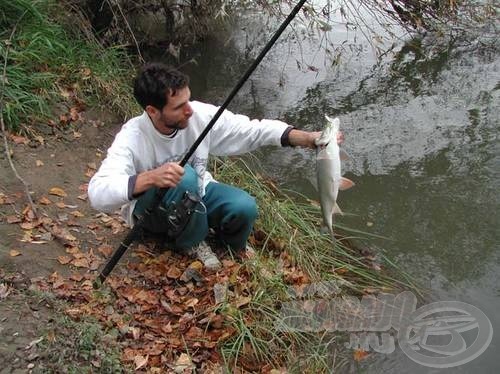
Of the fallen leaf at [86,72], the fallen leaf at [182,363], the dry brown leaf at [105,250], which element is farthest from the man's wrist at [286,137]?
the fallen leaf at [86,72]

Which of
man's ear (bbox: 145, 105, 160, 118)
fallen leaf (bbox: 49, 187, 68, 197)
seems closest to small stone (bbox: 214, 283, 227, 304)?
man's ear (bbox: 145, 105, 160, 118)

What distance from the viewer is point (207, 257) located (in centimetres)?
426

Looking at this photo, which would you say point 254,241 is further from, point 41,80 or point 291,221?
point 41,80

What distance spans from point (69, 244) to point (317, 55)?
6.11 metres

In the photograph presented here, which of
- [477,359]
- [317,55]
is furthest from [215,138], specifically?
[317,55]

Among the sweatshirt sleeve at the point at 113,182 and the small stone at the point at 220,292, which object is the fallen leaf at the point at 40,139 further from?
the small stone at the point at 220,292

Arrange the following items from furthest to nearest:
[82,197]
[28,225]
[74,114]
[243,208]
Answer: [74,114], [82,197], [28,225], [243,208]

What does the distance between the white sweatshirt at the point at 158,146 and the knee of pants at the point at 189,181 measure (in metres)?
0.12

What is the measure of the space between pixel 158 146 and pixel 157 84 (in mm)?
495

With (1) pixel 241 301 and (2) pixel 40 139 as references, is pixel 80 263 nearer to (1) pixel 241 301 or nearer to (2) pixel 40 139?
(1) pixel 241 301

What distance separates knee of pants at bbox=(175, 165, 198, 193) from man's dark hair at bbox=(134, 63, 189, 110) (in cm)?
52

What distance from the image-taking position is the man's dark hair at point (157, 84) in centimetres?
350

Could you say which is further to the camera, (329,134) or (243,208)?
(243,208)

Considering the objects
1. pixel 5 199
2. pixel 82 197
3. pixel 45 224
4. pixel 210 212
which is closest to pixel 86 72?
pixel 82 197
